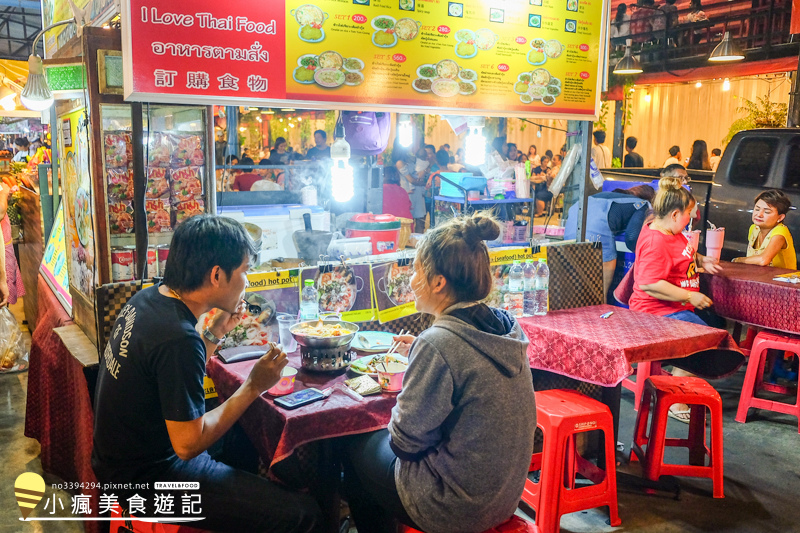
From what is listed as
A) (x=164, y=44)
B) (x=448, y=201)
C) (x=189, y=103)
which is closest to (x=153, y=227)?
(x=189, y=103)

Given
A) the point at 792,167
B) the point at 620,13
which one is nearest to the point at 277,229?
the point at 792,167

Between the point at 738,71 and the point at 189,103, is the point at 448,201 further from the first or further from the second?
the point at 738,71

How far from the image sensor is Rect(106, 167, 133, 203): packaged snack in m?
2.77

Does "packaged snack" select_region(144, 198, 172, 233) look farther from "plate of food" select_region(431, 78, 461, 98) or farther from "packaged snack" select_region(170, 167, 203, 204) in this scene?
"plate of food" select_region(431, 78, 461, 98)

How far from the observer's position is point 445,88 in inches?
129

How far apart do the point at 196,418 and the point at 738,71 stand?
48.1ft

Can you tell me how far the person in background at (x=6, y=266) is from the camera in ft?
15.3

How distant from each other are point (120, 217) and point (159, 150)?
342mm

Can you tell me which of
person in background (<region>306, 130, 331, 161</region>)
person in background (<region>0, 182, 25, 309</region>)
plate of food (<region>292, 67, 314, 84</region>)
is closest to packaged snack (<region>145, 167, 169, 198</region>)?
plate of food (<region>292, 67, 314, 84</region>)

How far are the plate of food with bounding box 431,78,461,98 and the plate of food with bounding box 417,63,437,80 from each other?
0.13ft

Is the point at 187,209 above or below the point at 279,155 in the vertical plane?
below

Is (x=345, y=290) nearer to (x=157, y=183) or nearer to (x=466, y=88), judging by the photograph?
(x=157, y=183)

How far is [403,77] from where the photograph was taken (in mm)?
3154

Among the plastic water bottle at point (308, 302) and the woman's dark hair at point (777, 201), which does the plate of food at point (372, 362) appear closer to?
the plastic water bottle at point (308, 302)
